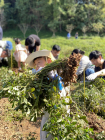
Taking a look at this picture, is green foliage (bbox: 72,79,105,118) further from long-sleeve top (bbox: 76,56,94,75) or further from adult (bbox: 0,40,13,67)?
adult (bbox: 0,40,13,67)

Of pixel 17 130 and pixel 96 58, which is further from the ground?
pixel 96 58

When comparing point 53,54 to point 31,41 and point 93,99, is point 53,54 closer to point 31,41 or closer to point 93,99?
point 31,41

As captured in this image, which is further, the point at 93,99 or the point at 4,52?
the point at 4,52

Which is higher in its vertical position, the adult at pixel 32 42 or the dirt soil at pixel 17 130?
the adult at pixel 32 42

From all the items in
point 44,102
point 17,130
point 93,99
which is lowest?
point 17,130

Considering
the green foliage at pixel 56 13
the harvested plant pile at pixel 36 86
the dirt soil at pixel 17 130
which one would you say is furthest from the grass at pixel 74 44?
the green foliage at pixel 56 13

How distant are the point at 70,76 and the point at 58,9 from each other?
114 feet

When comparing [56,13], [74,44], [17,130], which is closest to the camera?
[17,130]

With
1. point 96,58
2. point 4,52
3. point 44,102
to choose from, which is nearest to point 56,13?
point 4,52

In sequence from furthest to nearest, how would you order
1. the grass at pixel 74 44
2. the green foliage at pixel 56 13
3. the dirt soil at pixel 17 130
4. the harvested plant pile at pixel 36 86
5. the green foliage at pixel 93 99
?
Result: the green foliage at pixel 56 13 → the grass at pixel 74 44 → the green foliage at pixel 93 99 → the dirt soil at pixel 17 130 → the harvested plant pile at pixel 36 86

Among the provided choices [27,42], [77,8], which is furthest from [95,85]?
[77,8]

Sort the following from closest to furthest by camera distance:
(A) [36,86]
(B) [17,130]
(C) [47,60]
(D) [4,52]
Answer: (A) [36,86]
(C) [47,60]
(B) [17,130]
(D) [4,52]

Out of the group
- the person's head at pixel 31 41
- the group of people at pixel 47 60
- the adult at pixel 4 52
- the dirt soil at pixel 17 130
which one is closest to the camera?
the group of people at pixel 47 60

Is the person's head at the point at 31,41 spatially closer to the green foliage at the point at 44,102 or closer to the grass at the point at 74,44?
the grass at the point at 74,44
